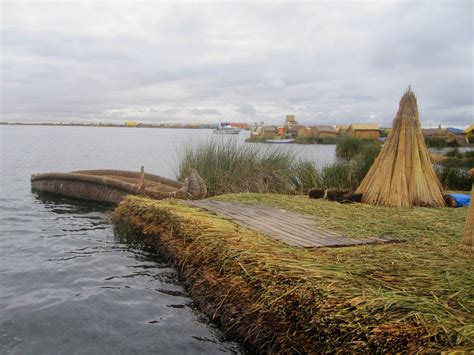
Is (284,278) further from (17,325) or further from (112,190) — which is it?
(112,190)

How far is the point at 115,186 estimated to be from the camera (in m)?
13.4

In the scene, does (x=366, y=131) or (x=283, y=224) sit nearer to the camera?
(x=283, y=224)

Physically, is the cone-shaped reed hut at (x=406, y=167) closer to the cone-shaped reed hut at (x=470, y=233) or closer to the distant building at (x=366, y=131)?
the cone-shaped reed hut at (x=470, y=233)

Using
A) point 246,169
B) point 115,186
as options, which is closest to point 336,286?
point 246,169

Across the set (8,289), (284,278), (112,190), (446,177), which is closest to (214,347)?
(284,278)

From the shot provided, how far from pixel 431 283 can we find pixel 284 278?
1.28 m

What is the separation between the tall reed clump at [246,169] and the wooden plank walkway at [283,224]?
4030 mm

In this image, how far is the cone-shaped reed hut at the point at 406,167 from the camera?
904cm

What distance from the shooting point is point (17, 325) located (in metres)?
5.12

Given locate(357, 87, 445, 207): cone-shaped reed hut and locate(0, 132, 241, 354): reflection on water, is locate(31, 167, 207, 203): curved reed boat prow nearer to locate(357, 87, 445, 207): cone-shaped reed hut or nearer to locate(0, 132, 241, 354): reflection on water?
locate(0, 132, 241, 354): reflection on water

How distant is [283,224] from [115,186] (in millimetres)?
8037

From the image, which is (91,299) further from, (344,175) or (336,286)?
(344,175)

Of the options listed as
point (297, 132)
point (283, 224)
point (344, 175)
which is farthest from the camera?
point (297, 132)

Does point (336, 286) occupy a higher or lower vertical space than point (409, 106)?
lower
